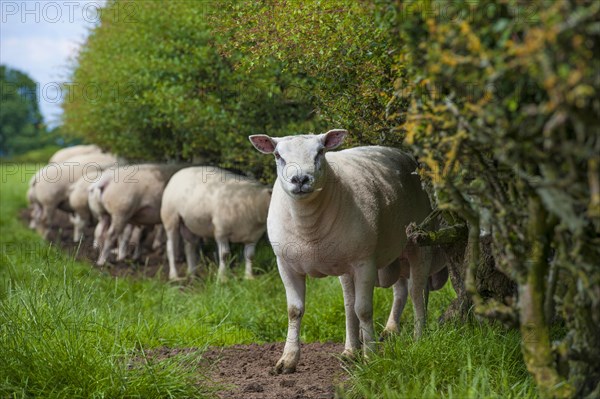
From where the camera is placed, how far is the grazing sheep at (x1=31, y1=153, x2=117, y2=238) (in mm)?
18391

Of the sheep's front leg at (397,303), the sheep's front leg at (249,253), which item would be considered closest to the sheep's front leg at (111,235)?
the sheep's front leg at (249,253)

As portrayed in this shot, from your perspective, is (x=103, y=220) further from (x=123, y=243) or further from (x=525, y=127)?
(x=525, y=127)

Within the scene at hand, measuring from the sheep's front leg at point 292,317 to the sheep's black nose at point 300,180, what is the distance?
3.16ft

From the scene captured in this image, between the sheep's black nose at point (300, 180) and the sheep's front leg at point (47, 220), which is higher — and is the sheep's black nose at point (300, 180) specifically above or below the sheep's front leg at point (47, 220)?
above

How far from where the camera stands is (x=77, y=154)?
21938mm

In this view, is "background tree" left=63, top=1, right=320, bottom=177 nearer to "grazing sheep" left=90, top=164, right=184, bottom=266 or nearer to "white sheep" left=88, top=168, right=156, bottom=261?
"grazing sheep" left=90, top=164, right=184, bottom=266

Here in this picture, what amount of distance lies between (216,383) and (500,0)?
11.4 feet

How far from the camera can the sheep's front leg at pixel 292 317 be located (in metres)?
6.61

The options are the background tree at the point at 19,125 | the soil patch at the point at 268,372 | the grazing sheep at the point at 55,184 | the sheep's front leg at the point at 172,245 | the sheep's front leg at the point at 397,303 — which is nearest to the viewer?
the soil patch at the point at 268,372

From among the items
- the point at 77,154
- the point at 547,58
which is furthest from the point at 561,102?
the point at 77,154

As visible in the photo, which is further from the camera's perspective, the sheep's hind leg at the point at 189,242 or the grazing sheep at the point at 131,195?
the grazing sheep at the point at 131,195

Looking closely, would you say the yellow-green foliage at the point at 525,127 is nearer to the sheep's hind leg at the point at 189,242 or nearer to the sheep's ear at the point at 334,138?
the sheep's ear at the point at 334,138

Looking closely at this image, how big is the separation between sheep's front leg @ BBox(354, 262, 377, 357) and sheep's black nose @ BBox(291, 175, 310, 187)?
3.17 ft

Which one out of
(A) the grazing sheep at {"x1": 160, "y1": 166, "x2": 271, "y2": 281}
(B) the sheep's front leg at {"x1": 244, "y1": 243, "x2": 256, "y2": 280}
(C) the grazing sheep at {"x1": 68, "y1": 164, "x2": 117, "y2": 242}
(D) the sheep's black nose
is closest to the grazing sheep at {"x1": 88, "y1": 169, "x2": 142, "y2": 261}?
(C) the grazing sheep at {"x1": 68, "y1": 164, "x2": 117, "y2": 242}
